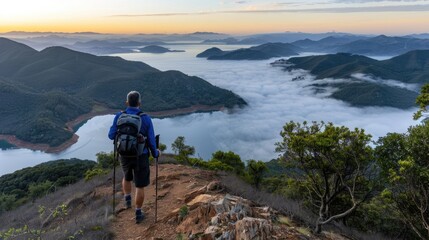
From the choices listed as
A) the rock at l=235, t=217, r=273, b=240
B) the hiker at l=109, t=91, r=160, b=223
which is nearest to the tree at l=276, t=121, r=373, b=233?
the rock at l=235, t=217, r=273, b=240

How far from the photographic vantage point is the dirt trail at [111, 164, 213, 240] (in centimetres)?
597

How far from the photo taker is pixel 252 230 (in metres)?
4.93

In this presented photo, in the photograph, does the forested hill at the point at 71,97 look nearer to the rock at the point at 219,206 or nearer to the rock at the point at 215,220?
the rock at the point at 219,206

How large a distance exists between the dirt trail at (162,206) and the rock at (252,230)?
1323 mm

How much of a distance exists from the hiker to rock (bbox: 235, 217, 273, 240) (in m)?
2.13

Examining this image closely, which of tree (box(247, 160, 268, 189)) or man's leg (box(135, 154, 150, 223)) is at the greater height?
man's leg (box(135, 154, 150, 223))

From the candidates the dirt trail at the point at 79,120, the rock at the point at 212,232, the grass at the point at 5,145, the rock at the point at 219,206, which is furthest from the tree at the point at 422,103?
the grass at the point at 5,145

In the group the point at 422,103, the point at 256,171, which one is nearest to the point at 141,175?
the point at 422,103

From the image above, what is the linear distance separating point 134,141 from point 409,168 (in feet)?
18.7

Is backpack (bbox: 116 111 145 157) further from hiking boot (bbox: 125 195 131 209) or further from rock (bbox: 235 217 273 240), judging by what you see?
rock (bbox: 235 217 273 240)

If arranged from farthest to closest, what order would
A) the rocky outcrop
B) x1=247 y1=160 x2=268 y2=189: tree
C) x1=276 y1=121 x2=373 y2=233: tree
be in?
x1=247 y1=160 x2=268 y2=189: tree → x1=276 y1=121 x2=373 y2=233: tree → the rocky outcrop

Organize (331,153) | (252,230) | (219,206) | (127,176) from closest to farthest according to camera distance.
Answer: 1. (252,230)
2. (219,206)
3. (127,176)
4. (331,153)

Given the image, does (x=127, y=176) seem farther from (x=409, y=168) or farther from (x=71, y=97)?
(x=71, y=97)

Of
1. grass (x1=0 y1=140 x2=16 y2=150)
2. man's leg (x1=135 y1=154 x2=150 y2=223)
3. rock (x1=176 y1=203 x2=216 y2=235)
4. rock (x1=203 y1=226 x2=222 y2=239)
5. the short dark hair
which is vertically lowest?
grass (x1=0 y1=140 x2=16 y2=150)
